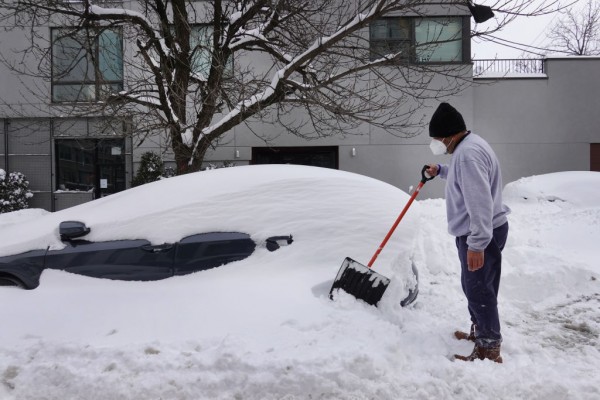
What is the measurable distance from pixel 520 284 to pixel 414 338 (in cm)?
222

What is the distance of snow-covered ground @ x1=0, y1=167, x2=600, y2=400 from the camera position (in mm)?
2514

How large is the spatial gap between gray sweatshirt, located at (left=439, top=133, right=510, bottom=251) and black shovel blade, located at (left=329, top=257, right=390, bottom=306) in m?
0.62

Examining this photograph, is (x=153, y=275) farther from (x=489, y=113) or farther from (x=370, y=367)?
(x=489, y=113)

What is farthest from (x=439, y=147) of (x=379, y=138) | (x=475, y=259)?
(x=379, y=138)

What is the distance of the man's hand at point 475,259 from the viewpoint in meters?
2.81

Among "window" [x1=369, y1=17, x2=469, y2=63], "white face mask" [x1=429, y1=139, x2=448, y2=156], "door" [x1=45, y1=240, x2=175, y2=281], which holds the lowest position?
"door" [x1=45, y1=240, x2=175, y2=281]

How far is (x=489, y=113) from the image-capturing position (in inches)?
510

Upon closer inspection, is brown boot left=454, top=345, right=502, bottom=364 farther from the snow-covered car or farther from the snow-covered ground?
the snow-covered car

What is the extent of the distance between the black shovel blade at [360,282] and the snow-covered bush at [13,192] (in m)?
12.6

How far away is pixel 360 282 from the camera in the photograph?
9.78 feet

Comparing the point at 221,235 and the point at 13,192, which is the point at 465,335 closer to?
the point at 221,235

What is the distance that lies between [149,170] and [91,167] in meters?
3.36

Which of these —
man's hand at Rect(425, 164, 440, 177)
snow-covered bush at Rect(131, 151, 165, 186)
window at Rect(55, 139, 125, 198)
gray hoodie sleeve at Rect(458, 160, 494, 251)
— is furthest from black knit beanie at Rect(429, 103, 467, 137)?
window at Rect(55, 139, 125, 198)

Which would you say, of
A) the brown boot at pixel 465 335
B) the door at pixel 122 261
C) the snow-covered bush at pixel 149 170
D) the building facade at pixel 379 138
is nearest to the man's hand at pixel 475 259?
the brown boot at pixel 465 335
